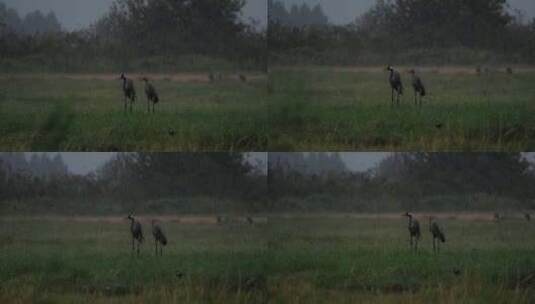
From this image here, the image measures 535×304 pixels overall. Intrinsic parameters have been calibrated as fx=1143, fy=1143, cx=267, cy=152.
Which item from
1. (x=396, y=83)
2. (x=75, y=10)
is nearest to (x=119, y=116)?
(x=75, y=10)

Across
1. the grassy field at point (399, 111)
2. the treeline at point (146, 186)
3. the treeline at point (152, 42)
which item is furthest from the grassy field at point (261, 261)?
the treeline at point (152, 42)

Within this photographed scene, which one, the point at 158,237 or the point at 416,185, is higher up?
the point at 416,185

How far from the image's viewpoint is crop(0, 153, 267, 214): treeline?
271 inches

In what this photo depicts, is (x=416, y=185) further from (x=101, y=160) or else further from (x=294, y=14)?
(x=101, y=160)

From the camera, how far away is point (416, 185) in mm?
6902

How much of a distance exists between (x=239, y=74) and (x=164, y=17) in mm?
578

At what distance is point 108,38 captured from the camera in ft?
22.8

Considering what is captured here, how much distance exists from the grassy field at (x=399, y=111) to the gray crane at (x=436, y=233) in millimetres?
450

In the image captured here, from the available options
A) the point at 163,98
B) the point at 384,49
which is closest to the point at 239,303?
the point at 163,98

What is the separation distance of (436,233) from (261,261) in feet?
3.51

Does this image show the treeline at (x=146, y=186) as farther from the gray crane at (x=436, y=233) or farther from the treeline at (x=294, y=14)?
the gray crane at (x=436, y=233)

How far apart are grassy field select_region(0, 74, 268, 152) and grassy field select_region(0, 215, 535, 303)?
48 cm

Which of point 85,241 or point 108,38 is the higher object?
point 108,38

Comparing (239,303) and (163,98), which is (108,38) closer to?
(163,98)
